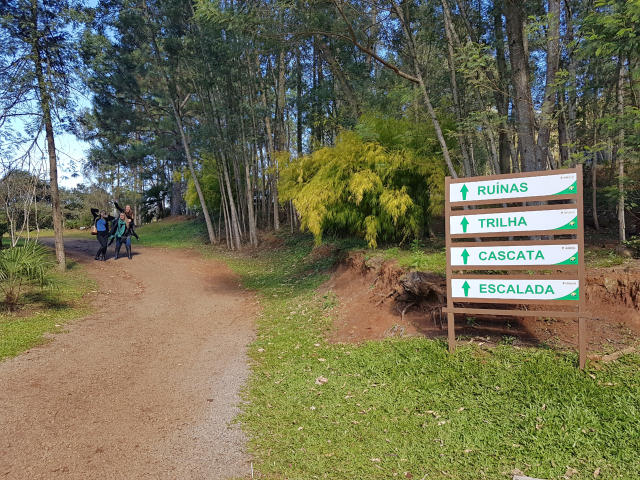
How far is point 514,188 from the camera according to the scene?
172 inches

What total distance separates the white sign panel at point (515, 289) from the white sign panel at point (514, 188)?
38.3 inches

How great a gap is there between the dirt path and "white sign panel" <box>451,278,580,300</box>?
2.96 meters

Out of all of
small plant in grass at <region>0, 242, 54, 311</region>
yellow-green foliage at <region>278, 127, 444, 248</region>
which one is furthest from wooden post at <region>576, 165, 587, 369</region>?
small plant in grass at <region>0, 242, 54, 311</region>

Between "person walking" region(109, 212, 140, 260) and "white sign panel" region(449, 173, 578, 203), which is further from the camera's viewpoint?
"person walking" region(109, 212, 140, 260)

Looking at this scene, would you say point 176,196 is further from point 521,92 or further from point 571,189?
point 571,189

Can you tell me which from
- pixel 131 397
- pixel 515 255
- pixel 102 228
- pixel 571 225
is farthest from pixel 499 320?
pixel 102 228

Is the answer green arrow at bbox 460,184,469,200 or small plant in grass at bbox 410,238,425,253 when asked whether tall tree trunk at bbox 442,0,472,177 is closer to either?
small plant in grass at bbox 410,238,425,253

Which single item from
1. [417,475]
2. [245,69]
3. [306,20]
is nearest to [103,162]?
[245,69]

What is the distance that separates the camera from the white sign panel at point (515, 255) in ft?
13.7

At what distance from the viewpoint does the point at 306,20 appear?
321 inches

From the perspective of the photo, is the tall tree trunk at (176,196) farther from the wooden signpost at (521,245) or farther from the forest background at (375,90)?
the wooden signpost at (521,245)

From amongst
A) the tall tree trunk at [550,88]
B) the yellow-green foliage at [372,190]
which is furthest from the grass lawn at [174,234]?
the tall tree trunk at [550,88]

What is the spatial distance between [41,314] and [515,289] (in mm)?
8143

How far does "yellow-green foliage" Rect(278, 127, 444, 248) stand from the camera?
8086 mm
